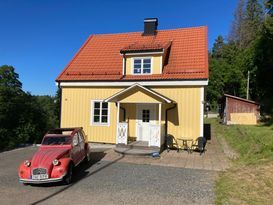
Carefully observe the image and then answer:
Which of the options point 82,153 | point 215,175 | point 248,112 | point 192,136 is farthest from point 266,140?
point 248,112

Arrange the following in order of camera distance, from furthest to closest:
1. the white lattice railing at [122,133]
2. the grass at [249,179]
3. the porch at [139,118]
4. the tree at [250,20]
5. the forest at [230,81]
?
the tree at [250,20] < the forest at [230,81] < the white lattice railing at [122,133] < the porch at [139,118] < the grass at [249,179]

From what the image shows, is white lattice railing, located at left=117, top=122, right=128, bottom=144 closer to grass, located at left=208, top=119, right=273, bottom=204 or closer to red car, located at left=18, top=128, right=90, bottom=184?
red car, located at left=18, top=128, right=90, bottom=184

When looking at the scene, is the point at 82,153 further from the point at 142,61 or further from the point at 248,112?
the point at 248,112

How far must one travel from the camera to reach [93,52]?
778 inches

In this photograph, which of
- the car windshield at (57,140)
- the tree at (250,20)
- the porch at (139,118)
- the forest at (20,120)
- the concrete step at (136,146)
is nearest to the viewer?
the car windshield at (57,140)

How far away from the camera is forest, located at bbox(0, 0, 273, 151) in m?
24.5

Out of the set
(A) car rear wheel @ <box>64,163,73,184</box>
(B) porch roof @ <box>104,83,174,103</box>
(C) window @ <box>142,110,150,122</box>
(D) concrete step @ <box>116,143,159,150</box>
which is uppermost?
(B) porch roof @ <box>104,83,174,103</box>

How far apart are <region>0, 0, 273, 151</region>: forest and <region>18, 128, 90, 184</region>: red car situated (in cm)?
752

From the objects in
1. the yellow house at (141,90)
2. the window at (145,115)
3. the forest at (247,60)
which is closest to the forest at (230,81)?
the forest at (247,60)

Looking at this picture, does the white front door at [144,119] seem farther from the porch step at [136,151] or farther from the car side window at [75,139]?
the car side window at [75,139]

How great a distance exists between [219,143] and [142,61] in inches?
292

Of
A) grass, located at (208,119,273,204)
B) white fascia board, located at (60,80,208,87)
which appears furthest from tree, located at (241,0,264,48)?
grass, located at (208,119,273,204)

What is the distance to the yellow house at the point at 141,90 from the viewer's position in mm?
15219

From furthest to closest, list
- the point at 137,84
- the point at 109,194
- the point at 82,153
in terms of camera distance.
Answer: the point at 137,84
the point at 82,153
the point at 109,194
